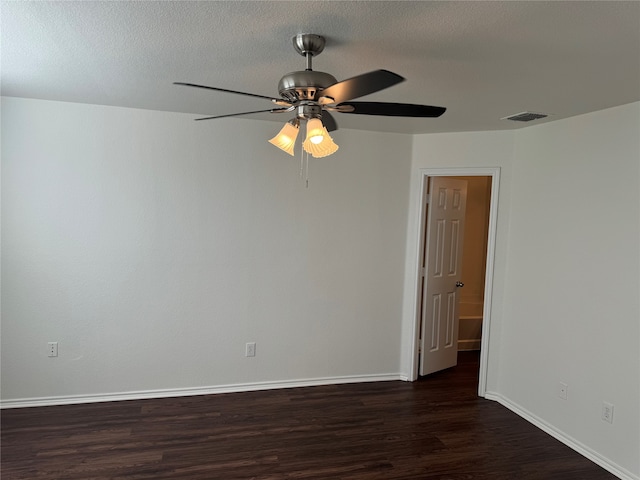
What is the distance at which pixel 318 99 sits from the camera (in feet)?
5.84

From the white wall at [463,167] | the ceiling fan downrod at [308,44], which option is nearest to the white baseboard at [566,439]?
the white wall at [463,167]

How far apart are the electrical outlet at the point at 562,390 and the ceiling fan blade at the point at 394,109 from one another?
2.46 m

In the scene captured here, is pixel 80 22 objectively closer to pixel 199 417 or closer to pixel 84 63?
pixel 84 63

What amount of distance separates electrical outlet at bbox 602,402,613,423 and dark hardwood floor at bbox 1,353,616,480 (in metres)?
0.33

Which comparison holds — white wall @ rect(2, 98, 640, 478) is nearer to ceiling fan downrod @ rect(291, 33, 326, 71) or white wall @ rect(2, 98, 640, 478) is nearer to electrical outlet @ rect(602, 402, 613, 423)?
electrical outlet @ rect(602, 402, 613, 423)

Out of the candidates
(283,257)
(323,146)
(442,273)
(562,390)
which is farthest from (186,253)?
(562,390)

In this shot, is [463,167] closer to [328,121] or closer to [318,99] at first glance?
[328,121]

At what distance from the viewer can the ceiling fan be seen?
64.1 inches

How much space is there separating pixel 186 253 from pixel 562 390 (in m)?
3.14

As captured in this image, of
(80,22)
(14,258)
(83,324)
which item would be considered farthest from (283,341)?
(80,22)

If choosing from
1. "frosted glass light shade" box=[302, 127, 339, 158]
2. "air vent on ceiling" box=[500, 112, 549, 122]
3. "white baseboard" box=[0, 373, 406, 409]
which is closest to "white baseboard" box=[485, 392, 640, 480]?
"white baseboard" box=[0, 373, 406, 409]

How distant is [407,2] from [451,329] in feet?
12.4

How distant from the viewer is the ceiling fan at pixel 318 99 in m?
1.63

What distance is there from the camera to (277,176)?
3955 mm
